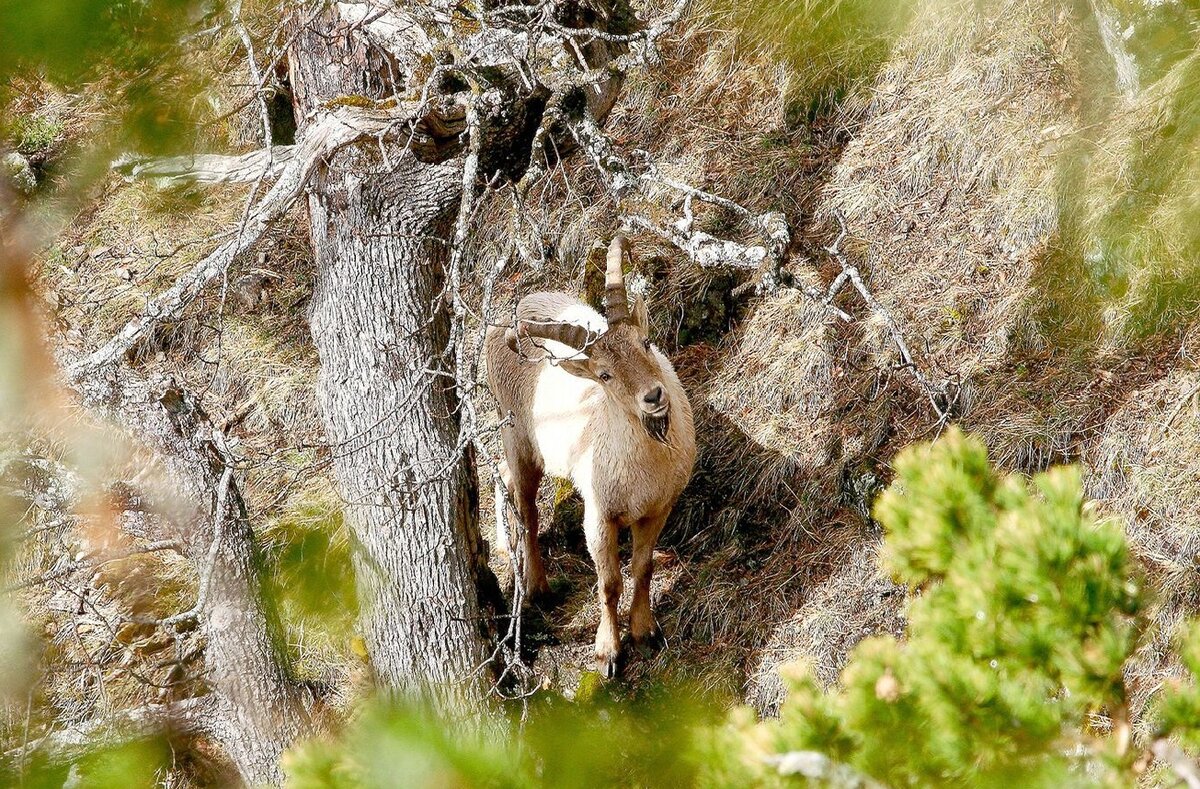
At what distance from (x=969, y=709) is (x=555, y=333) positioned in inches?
138

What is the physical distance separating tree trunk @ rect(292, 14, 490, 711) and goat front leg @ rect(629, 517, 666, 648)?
1.16m

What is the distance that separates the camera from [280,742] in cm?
577

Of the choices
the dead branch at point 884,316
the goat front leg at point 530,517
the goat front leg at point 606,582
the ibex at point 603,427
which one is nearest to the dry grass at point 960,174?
the dead branch at point 884,316

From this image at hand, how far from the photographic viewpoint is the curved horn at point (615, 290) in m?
5.80

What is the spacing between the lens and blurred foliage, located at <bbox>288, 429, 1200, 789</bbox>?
2273 mm

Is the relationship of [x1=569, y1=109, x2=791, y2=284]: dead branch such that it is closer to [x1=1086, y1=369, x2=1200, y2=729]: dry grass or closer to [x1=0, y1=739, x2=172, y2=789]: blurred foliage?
[x1=1086, y1=369, x2=1200, y2=729]: dry grass

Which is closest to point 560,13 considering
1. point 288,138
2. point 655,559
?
point 288,138

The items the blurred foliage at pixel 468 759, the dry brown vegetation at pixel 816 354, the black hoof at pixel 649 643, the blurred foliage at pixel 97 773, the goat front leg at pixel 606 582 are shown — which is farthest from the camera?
the black hoof at pixel 649 643

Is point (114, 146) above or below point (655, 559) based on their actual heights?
above

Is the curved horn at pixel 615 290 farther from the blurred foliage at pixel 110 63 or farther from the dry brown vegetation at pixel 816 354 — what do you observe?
the blurred foliage at pixel 110 63

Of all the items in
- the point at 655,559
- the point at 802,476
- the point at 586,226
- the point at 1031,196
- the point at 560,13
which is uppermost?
the point at 560,13

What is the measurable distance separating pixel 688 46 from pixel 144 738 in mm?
7497

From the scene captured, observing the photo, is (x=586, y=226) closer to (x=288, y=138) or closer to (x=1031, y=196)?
(x=288, y=138)

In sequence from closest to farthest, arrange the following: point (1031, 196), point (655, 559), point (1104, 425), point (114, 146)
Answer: point (114, 146)
point (1104, 425)
point (1031, 196)
point (655, 559)
